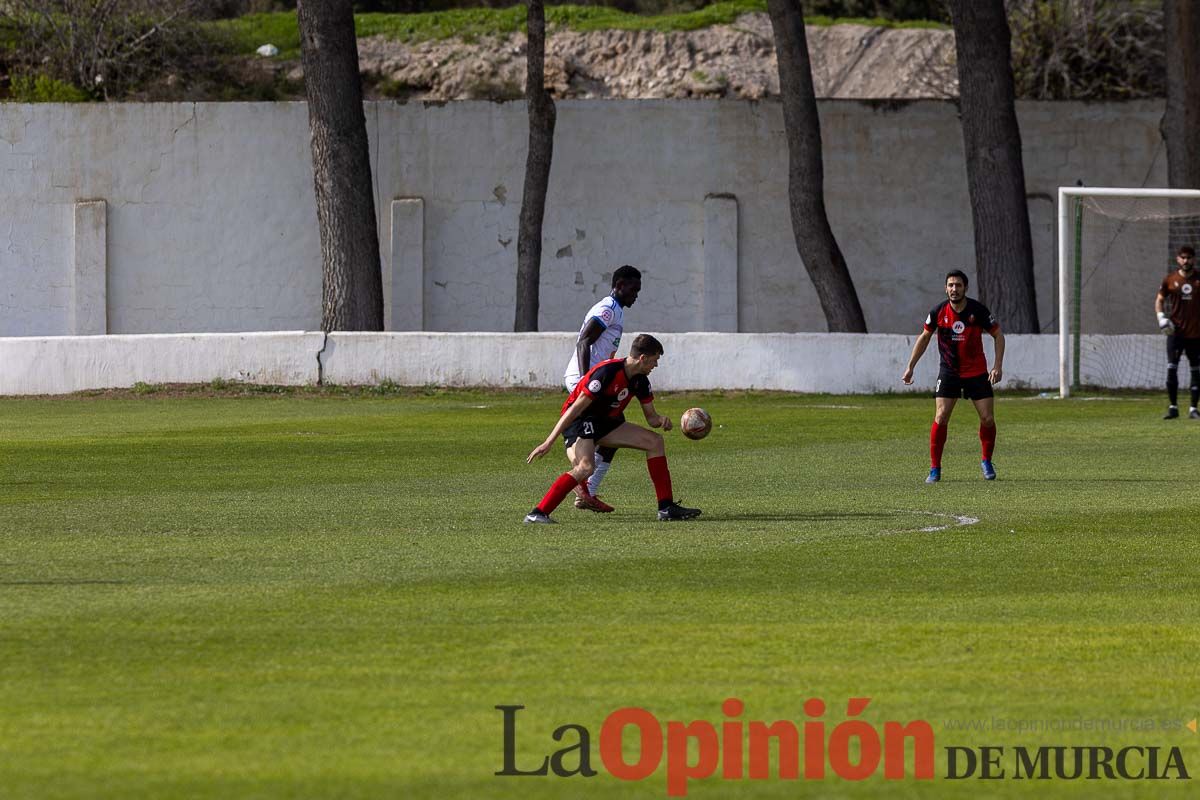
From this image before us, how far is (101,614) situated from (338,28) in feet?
76.5

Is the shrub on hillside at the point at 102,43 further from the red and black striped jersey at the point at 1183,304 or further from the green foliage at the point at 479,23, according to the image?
the red and black striped jersey at the point at 1183,304

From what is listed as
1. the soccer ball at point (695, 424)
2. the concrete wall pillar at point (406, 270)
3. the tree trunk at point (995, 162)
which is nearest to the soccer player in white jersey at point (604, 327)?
the soccer ball at point (695, 424)

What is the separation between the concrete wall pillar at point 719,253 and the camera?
34.7m

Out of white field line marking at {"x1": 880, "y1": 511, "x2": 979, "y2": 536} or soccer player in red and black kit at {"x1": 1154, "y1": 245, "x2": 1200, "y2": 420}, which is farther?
soccer player in red and black kit at {"x1": 1154, "y1": 245, "x2": 1200, "y2": 420}

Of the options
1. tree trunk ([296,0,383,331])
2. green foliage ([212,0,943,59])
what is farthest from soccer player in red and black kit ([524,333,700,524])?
green foliage ([212,0,943,59])

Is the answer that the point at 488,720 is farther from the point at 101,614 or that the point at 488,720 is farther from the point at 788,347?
the point at 788,347

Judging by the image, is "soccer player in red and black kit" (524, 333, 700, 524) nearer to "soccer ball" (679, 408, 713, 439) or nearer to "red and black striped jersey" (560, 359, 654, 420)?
"red and black striped jersey" (560, 359, 654, 420)

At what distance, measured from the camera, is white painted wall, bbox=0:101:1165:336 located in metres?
34.7

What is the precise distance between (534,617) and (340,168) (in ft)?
76.3

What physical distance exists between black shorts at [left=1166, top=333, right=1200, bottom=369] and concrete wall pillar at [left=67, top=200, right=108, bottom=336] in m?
21.1

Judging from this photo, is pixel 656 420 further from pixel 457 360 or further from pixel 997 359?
pixel 457 360

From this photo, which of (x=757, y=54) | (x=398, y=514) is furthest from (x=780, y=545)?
(x=757, y=54)

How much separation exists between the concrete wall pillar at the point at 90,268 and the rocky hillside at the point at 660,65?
8.56 metres

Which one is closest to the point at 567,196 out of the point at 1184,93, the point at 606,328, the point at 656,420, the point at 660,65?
the point at 660,65
